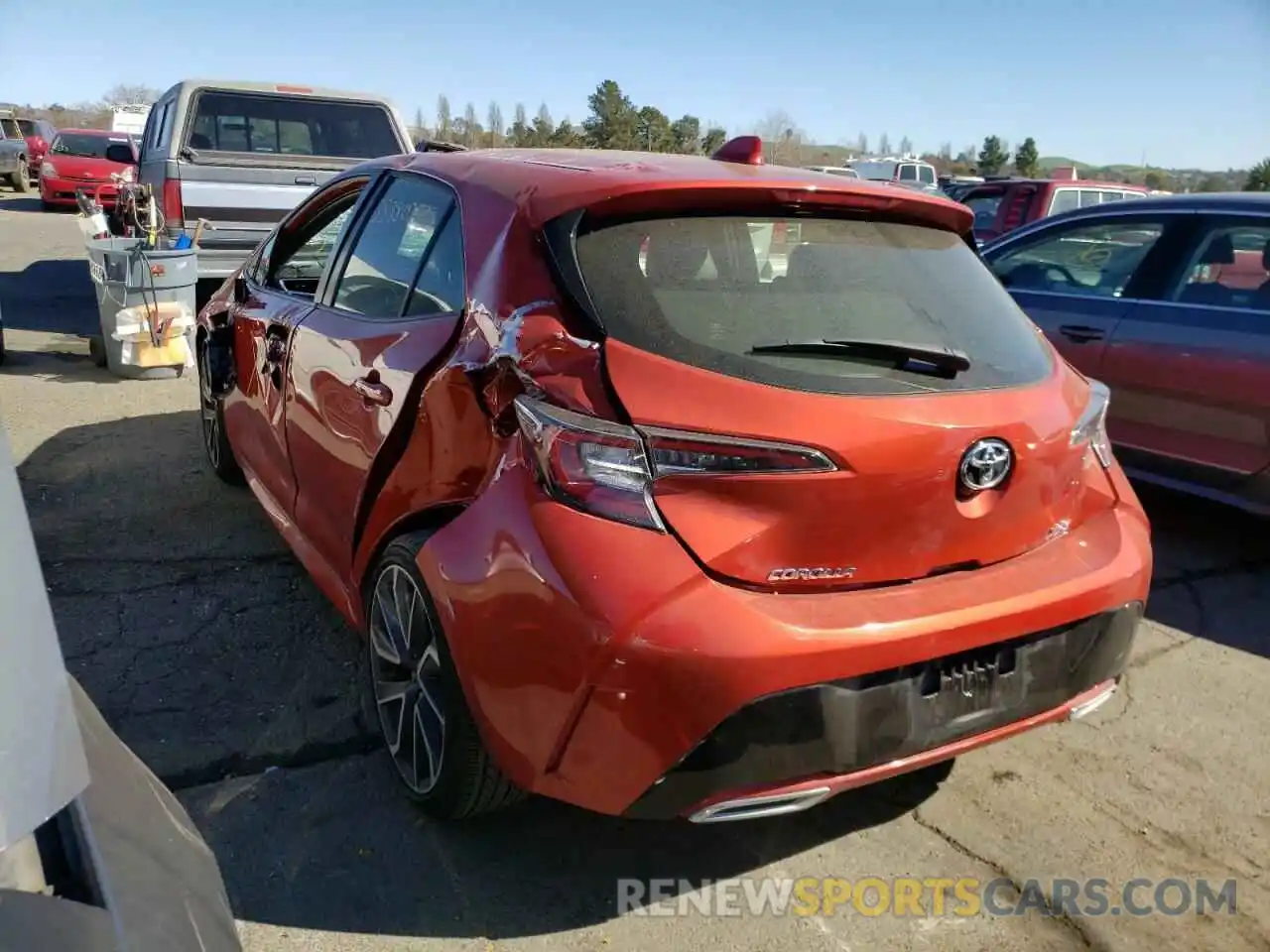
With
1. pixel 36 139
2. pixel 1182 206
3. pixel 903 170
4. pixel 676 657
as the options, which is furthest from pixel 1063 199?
pixel 36 139

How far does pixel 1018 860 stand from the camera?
2600mm

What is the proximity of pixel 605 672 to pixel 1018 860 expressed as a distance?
138 cm

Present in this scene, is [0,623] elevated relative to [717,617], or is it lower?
elevated

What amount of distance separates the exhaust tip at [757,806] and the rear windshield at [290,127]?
791 cm

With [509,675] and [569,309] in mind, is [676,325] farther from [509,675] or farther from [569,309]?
[509,675]

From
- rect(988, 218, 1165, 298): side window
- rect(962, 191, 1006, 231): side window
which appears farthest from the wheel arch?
rect(962, 191, 1006, 231): side window

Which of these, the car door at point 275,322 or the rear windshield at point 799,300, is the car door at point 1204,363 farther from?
the car door at point 275,322

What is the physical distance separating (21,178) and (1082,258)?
96.1 feet

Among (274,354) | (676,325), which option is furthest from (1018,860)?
(274,354)

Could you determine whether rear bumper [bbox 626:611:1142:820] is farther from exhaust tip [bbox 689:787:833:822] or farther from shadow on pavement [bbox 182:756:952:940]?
shadow on pavement [bbox 182:756:952:940]

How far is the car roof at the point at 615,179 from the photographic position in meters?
2.35

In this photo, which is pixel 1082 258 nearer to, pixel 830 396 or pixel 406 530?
pixel 830 396

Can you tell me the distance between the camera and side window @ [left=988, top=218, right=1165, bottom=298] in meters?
5.23

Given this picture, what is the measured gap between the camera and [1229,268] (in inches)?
190
